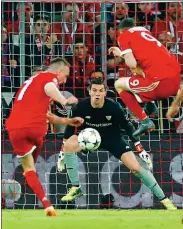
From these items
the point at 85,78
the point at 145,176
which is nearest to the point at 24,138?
the point at 145,176

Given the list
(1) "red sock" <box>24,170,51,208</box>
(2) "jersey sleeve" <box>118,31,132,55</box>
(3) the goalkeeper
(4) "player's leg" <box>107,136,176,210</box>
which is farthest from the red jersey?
(1) "red sock" <box>24,170,51,208</box>

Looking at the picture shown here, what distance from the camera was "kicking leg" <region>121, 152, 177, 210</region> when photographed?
15.3m

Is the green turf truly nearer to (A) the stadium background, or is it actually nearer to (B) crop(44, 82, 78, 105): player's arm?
(B) crop(44, 82, 78, 105): player's arm

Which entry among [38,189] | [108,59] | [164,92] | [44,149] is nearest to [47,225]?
[38,189]

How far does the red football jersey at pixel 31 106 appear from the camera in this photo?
1360 centimetres

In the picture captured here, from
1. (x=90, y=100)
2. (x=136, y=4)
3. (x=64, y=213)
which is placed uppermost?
(x=136, y=4)

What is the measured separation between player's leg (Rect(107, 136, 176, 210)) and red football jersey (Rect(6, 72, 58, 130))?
1.87 m

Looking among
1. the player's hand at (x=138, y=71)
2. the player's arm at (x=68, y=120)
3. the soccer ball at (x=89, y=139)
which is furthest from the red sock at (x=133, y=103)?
the player's arm at (x=68, y=120)

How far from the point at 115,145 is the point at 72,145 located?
0.63 m

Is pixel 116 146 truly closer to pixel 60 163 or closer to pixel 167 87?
pixel 60 163

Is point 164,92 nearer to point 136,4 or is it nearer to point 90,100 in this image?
point 90,100

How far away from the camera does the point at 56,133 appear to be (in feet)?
55.2

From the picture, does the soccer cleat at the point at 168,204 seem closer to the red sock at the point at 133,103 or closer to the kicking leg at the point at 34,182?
the red sock at the point at 133,103

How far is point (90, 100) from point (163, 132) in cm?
192
